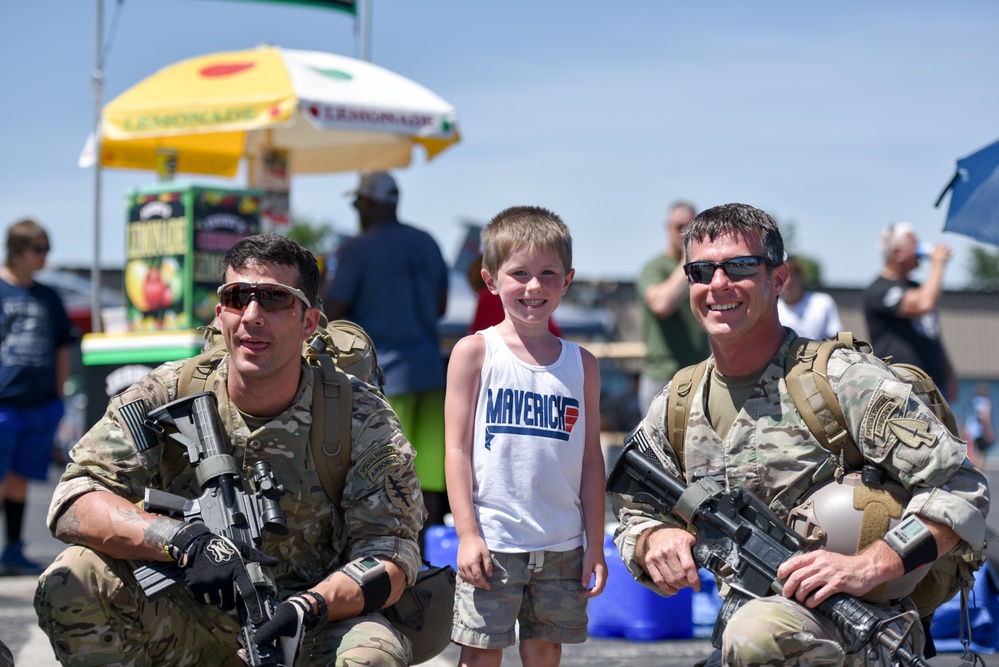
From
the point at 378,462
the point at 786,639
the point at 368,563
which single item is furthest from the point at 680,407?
the point at 368,563

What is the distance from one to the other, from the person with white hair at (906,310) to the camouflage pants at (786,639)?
4.19 meters

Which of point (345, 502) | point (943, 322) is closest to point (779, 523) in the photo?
point (345, 502)

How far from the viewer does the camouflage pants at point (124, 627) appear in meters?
3.12

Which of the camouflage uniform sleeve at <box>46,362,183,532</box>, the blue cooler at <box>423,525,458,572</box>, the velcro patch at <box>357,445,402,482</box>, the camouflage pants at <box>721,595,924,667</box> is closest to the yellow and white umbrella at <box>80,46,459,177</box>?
the blue cooler at <box>423,525,458,572</box>

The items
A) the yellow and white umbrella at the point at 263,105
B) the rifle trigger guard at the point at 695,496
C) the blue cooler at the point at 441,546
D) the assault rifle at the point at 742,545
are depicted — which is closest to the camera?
the assault rifle at the point at 742,545

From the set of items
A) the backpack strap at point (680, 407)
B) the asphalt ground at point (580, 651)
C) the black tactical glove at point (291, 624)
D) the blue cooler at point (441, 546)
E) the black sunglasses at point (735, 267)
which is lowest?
the asphalt ground at point (580, 651)

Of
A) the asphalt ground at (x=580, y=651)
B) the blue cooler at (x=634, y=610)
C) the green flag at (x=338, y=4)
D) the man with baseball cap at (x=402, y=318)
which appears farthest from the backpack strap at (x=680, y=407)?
the green flag at (x=338, y=4)

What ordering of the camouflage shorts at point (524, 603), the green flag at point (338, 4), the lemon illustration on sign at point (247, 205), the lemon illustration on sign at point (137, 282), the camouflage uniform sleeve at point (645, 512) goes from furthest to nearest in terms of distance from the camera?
1. the green flag at point (338, 4)
2. the lemon illustration on sign at point (247, 205)
3. the lemon illustration on sign at point (137, 282)
4. the camouflage shorts at point (524, 603)
5. the camouflage uniform sleeve at point (645, 512)

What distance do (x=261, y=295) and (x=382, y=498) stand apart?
0.66 meters

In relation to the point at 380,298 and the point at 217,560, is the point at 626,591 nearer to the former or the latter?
the point at 380,298

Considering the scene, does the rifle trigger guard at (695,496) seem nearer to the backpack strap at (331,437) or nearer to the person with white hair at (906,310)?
the backpack strap at (331,437)

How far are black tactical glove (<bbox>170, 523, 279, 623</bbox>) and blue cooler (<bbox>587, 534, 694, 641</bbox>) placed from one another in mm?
2538

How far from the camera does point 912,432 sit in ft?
10.0

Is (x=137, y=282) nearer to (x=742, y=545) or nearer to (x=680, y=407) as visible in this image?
(x=680, y=407)
